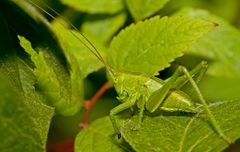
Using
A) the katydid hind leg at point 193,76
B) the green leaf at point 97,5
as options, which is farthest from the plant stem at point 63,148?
the green leaf at point 97,5

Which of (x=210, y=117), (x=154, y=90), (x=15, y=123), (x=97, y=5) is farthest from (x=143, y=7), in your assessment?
(x=15, y=123)

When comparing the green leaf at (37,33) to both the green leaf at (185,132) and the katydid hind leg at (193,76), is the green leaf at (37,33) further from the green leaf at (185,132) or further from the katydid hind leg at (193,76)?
the katydid hind leg at (193,76)

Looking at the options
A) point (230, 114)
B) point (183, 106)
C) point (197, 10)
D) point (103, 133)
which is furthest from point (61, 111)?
point (197, 10)

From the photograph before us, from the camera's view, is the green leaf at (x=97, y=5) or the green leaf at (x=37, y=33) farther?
the green leaf at (x=97, y=5)

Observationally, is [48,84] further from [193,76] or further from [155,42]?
[193,76]

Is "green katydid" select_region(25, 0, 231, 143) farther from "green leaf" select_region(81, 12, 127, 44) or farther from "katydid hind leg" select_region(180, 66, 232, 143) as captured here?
"green leaf" select_region(81, 12, 127, 44)

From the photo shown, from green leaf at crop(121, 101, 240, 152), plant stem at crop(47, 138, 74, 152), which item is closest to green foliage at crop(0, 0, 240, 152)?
green leaf at crop(121, 101, 240, 152)

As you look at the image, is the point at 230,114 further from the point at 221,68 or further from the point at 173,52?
the point at 221,68
